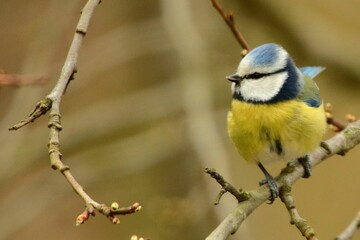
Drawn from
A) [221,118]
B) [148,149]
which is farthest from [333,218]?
[148,149]

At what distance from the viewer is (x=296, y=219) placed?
1940 millimetres

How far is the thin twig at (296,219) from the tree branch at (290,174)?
30 mm

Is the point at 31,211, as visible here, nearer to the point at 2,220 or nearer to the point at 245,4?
the point at 2,220

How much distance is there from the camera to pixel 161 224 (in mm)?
3588

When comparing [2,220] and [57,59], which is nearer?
[2,220]

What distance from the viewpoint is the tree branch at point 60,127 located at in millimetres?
1569

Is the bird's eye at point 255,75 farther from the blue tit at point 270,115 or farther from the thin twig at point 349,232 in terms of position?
the thin twig at point 349,232

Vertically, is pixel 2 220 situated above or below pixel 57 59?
below

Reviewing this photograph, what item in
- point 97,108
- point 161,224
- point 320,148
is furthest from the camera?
point 97,108

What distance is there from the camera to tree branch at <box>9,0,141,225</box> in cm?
157

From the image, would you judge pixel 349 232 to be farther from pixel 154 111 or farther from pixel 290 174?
pixel 154 111

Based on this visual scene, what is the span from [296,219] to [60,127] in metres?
0.70

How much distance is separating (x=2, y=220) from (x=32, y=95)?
0.66 meters

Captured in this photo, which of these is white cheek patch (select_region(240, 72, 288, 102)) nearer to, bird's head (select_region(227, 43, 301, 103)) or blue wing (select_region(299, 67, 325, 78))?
bird's head (select_region(227, 43, 301, 103))
